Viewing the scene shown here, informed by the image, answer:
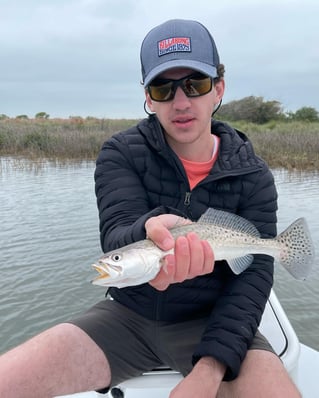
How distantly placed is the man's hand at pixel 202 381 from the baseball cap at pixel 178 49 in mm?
1477

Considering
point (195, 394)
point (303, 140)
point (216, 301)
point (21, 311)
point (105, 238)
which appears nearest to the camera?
point (195, 394)

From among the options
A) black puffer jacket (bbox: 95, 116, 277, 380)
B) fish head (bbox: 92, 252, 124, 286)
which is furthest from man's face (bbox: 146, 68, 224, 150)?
fish head (bbox: 92, 252, 124, 286)

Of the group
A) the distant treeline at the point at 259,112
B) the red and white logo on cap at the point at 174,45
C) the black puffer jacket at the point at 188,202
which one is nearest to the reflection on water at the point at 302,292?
the black puffer jacket at the point at 188,202

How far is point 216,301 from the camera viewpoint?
2584 mm

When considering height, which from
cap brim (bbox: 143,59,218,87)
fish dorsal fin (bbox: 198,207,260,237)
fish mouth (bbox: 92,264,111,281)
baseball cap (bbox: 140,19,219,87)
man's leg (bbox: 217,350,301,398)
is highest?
baseball cap (bbox: 140,19,219,87)

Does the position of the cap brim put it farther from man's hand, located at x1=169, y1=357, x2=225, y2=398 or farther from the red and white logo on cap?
man's hand, located at x1=169, y1=357, x2=225, y2=398

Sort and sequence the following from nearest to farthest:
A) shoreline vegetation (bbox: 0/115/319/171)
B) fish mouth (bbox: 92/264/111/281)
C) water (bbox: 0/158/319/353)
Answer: fish mouth (bbox: 92/264/111/281), water (bbox: 0/158/319/353), shoreline vegetation (bbox: 0/115/319/171)

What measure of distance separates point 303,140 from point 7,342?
15.6m

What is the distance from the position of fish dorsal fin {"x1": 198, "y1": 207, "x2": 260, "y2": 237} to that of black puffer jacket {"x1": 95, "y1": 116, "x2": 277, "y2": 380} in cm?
25

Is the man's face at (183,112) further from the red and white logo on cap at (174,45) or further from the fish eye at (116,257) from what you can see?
the fish eye at (116,257)

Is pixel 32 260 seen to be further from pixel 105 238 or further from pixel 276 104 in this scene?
pixel 276 104

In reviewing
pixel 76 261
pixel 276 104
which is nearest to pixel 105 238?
pixel 76 261

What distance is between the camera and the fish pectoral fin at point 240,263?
230 centimetres

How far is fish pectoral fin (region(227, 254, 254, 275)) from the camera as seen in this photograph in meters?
2.30
